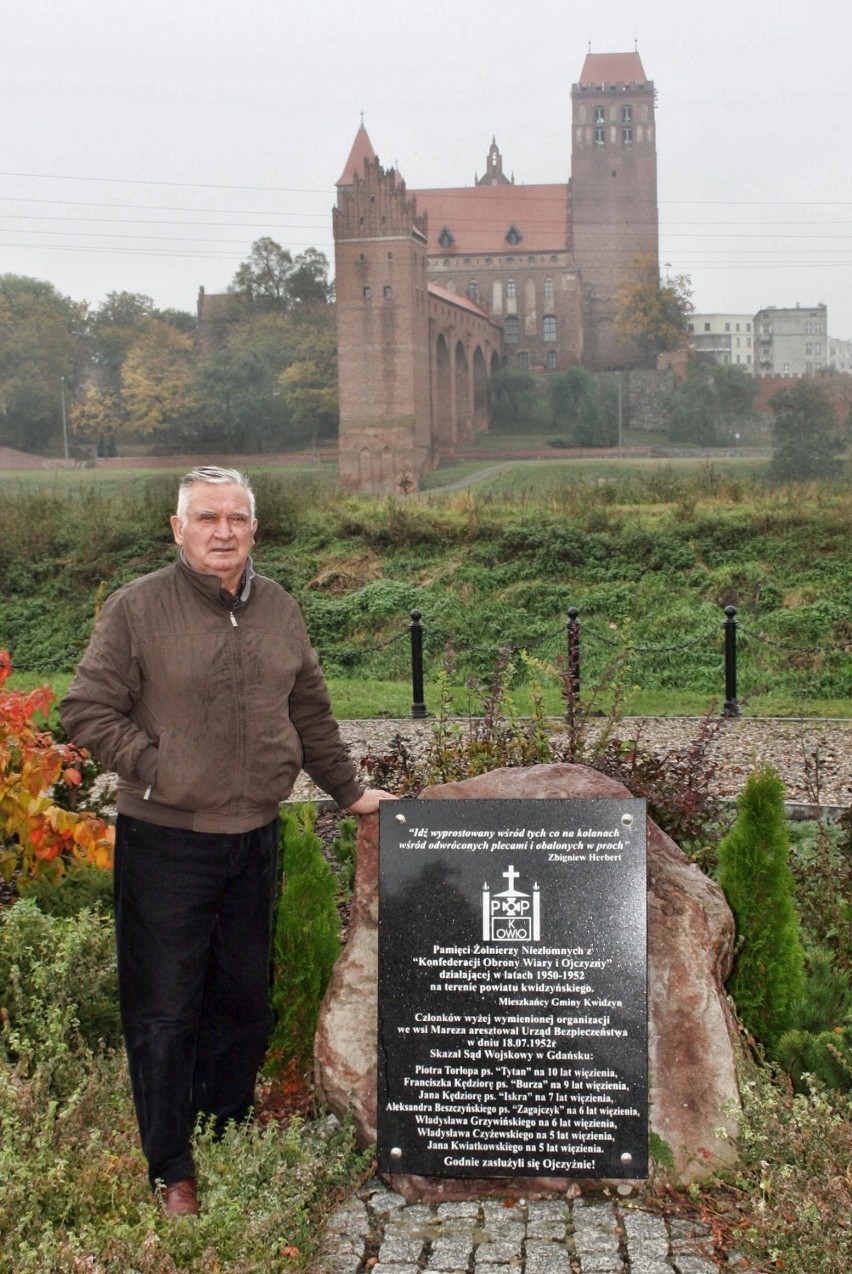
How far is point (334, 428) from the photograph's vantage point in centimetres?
4706

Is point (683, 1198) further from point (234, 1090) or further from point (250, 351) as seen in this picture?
point (250, 351)

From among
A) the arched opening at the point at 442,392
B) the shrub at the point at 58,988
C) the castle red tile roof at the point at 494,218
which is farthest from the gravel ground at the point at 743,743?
the castle red tile roof at the point at 494,218

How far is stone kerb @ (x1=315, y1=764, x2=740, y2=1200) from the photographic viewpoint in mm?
3410

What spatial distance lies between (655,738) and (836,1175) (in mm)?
6837

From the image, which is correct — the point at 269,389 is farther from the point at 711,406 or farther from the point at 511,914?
the point at 511,914

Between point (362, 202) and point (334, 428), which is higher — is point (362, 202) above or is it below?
above

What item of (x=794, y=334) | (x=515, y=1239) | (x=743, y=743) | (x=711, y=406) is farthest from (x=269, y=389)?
(x=794, y=334)

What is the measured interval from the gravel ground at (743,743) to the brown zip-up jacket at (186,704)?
14.1 feet

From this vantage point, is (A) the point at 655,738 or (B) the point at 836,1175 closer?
(B) the point at 836,1175

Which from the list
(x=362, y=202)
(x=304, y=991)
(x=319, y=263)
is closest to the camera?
(x=304, y=991)

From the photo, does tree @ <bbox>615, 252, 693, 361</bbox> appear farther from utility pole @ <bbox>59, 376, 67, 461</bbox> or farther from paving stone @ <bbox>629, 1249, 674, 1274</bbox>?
paving stone @ <bbox>629, 1249, 674, 1274</bbox>

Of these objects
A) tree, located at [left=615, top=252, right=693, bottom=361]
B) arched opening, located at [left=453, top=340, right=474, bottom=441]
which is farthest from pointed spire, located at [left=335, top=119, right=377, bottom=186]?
tree, located at [left=615, top=252, right=693, bottom=361]

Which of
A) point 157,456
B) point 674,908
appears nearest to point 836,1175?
Result: point 674,908

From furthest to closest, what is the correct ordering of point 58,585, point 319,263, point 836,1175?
1. point 319,263
2. point 58,585
3. point 836,1175
